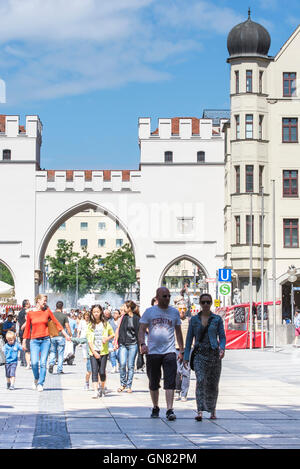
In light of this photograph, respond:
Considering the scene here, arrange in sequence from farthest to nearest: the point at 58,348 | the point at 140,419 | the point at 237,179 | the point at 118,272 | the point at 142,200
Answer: the point at 118,272 < the point at 142,200 < the point at 237,179 < the point at 58,348 < the point at 140,419

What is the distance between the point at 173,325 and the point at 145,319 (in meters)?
0.36

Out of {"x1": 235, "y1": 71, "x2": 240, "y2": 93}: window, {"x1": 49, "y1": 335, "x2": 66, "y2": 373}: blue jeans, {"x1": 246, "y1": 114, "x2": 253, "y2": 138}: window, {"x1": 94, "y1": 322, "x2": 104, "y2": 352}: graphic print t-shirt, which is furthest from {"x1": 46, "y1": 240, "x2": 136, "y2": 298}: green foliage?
{"x1": 94, "y1": 322, "x2": 104, "y2": 352}: graphic print t-shirt

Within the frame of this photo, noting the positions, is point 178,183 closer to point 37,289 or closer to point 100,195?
point 100,195

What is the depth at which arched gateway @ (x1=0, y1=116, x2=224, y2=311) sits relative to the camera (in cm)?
5953

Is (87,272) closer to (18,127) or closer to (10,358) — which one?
(18,127)

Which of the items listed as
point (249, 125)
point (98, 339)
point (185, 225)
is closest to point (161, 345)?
point (98, 339)

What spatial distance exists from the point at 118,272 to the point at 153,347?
7927cm

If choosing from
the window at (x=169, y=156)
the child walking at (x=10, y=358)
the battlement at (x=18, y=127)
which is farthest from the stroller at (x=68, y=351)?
the battlement at (x=18, y=127)

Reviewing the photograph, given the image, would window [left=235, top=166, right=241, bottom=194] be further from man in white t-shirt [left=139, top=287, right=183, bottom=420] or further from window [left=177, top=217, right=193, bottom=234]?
man in white t-shirt [left=139, top=287, right=183, bottom=420]

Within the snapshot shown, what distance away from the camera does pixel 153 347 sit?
12.3 meters

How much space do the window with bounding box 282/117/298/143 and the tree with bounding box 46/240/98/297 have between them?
37.3m
